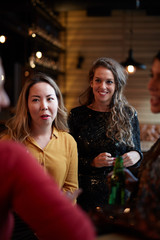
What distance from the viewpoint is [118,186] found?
4.82 ft

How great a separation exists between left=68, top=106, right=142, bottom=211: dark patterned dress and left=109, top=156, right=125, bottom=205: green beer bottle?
1.04 meters

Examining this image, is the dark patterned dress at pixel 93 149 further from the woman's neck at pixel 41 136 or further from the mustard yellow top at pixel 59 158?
the woman's neck at pixel 41 136

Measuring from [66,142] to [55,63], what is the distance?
5.77 m

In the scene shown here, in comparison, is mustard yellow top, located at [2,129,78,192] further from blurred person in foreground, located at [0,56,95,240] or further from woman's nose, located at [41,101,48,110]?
blurred person in foreground, located at [0,56,95,240]

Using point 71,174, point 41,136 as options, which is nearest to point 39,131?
point 41,136

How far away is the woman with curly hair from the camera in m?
2.55

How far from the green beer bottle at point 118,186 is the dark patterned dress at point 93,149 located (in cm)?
104

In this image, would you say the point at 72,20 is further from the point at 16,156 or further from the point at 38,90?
the point at 16,156

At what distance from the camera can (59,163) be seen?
6.73 ft

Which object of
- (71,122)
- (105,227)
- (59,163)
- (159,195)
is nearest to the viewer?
(159,195)

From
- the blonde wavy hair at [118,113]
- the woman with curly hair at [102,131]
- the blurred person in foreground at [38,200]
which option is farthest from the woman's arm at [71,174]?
the blurred person in foreground at [38,200]

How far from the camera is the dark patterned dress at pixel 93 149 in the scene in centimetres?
255

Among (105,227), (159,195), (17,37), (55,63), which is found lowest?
(105,227)

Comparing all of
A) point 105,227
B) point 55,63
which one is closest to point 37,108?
point 105,227
